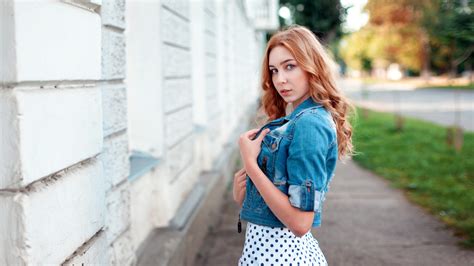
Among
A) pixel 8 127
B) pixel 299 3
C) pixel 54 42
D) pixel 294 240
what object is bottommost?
pixel 294 240

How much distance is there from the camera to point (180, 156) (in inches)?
188

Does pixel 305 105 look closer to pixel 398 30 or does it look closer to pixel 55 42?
pixel 55 42

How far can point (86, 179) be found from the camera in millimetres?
2297

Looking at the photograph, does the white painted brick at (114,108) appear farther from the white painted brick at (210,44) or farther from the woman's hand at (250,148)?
the white painted brick at (210,44)

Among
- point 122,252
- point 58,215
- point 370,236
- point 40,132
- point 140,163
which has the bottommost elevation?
point 370,236

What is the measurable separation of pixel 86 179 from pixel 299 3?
27.1 m

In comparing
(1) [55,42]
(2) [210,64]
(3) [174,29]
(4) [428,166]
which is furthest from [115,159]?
(4) [428,166]

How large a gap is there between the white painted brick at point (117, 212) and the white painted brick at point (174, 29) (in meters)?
1.44

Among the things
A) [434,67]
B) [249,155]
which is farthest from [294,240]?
[434,67]

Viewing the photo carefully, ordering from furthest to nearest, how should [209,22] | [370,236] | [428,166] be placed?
1. [428,166]
2. [209,22]
3. [370,236]

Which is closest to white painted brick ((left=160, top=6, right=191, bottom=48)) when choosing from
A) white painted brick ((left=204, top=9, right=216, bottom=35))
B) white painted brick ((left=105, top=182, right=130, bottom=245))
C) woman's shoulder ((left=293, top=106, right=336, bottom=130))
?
white painted brick ((left=105, top=182, right=130, bottom=245))

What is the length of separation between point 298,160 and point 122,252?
138cm

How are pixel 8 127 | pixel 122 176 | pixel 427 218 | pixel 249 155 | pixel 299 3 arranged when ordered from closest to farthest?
pixel 8 127
pixel 249 155
pixel 122 176
pixel 427 218
pixel 299 3

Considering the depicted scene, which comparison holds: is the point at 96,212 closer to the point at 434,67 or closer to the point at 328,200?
the point at 328,200
